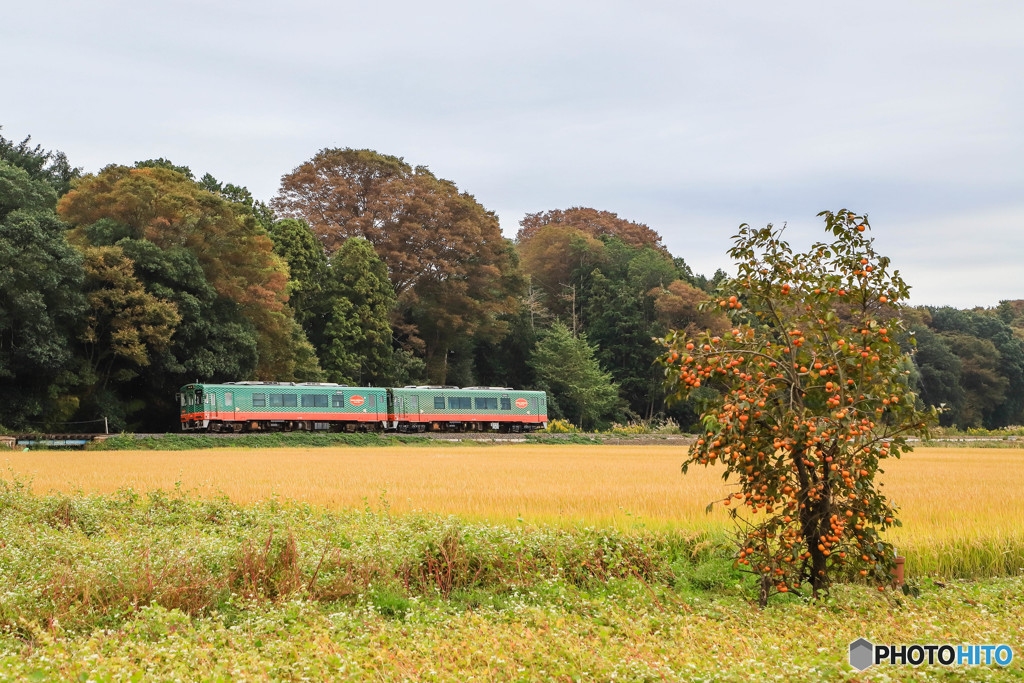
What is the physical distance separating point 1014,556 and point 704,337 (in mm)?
4237

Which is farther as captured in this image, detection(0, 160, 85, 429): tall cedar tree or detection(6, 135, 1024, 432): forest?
detection(6, 135, 1024, 432): forest

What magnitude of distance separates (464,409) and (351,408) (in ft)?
19.2

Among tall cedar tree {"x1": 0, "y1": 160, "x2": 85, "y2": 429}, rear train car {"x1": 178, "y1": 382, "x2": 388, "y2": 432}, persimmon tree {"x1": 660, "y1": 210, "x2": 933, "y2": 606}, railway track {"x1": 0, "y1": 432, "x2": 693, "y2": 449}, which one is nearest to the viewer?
persimmon tree {"x1": 660, "y1": 210, "x2": 933, "y2": 606}

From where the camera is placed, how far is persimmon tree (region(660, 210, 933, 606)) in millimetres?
6223

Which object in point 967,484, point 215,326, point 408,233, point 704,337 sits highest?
point 408,233

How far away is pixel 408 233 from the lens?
153 feet

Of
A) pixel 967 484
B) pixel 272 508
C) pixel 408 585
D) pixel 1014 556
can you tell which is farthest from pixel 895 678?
pixel 967 484

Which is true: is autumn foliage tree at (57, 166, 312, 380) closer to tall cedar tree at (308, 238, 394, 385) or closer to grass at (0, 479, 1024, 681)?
tall cedar tree at (308, 238, 394, 385)

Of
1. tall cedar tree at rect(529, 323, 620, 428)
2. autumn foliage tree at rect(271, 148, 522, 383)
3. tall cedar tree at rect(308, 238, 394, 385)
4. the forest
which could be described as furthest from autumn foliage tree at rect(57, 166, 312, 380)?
tall cedar tree at rect(529, 323, 620, 428)

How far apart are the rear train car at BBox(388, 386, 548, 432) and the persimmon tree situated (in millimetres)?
33160

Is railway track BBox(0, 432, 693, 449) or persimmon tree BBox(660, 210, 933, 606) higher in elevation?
persimmon tree BBox(660, 210, 933, 606)

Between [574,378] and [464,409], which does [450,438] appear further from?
[574,378]

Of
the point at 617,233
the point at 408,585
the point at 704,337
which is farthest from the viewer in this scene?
the point at 617,233

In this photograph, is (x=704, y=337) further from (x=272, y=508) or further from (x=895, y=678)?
(x=272, y=508)
